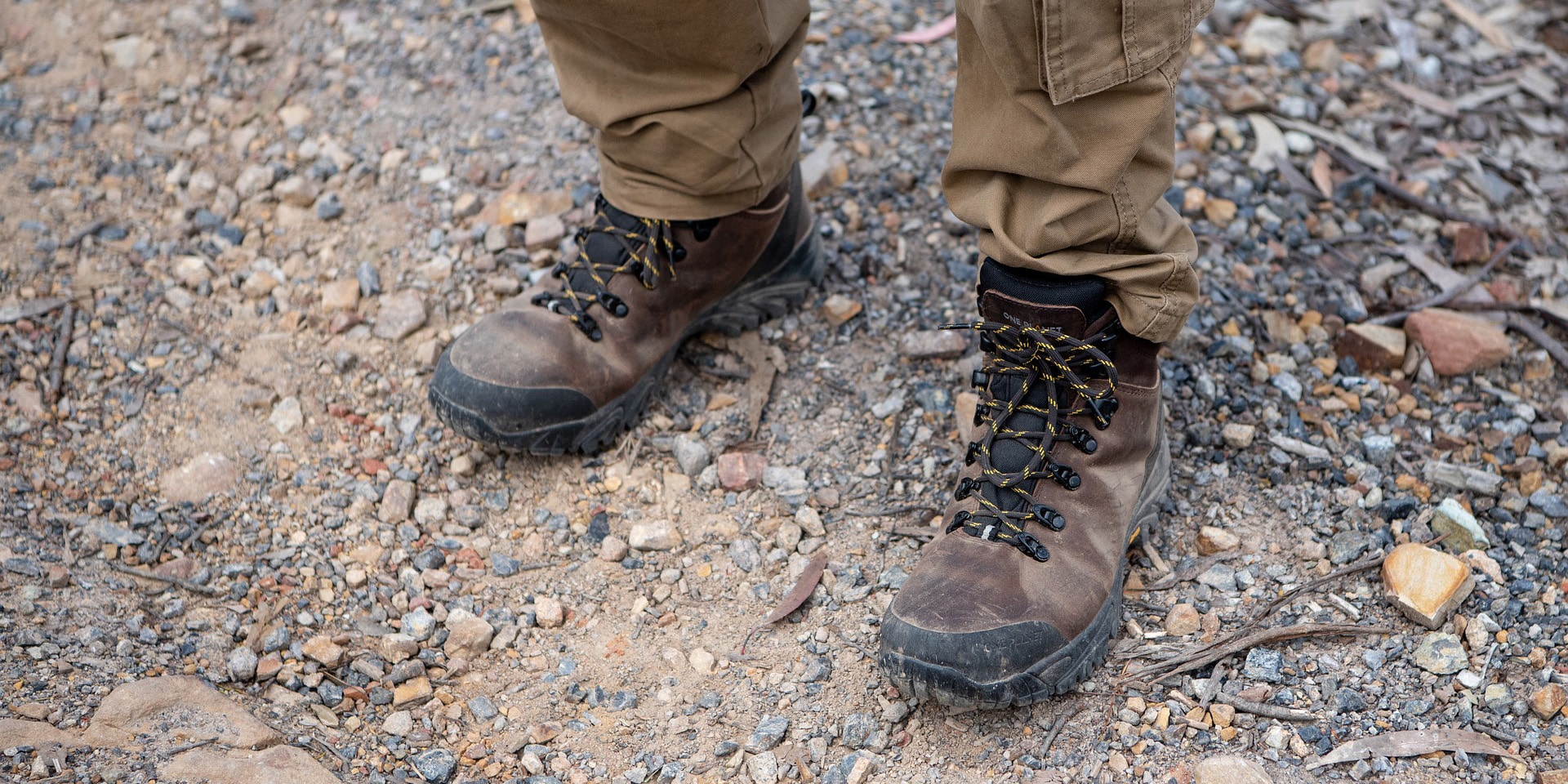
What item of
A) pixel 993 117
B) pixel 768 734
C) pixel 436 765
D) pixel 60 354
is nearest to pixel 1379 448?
pixel 993 117

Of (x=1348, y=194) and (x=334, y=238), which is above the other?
(x=334, y=238)

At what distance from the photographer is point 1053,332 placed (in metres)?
1.76

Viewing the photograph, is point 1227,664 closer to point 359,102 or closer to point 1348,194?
point 1348,194

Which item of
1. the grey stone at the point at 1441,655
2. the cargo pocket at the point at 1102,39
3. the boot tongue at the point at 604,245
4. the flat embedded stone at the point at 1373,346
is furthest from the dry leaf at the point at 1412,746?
the boot tongue at the point at 604,245

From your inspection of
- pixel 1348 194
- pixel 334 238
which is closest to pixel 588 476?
pixel 334 238

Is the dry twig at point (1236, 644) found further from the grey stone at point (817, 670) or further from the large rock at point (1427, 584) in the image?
the grey stone at point (817, 670)

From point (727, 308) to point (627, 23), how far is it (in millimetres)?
717

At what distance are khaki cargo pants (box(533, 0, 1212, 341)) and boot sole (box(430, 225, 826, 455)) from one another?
257mm

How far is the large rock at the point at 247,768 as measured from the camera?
1.60 metres

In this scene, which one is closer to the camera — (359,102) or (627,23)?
(627,23)

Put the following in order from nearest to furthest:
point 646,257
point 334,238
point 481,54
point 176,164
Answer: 1. point 646,257
2. point 334,238
3. point 176,164
4. point 481,54

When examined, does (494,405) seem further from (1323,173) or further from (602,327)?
(1323,173)

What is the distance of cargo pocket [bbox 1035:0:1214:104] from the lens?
1.46 m

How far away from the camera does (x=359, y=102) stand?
318 cm
